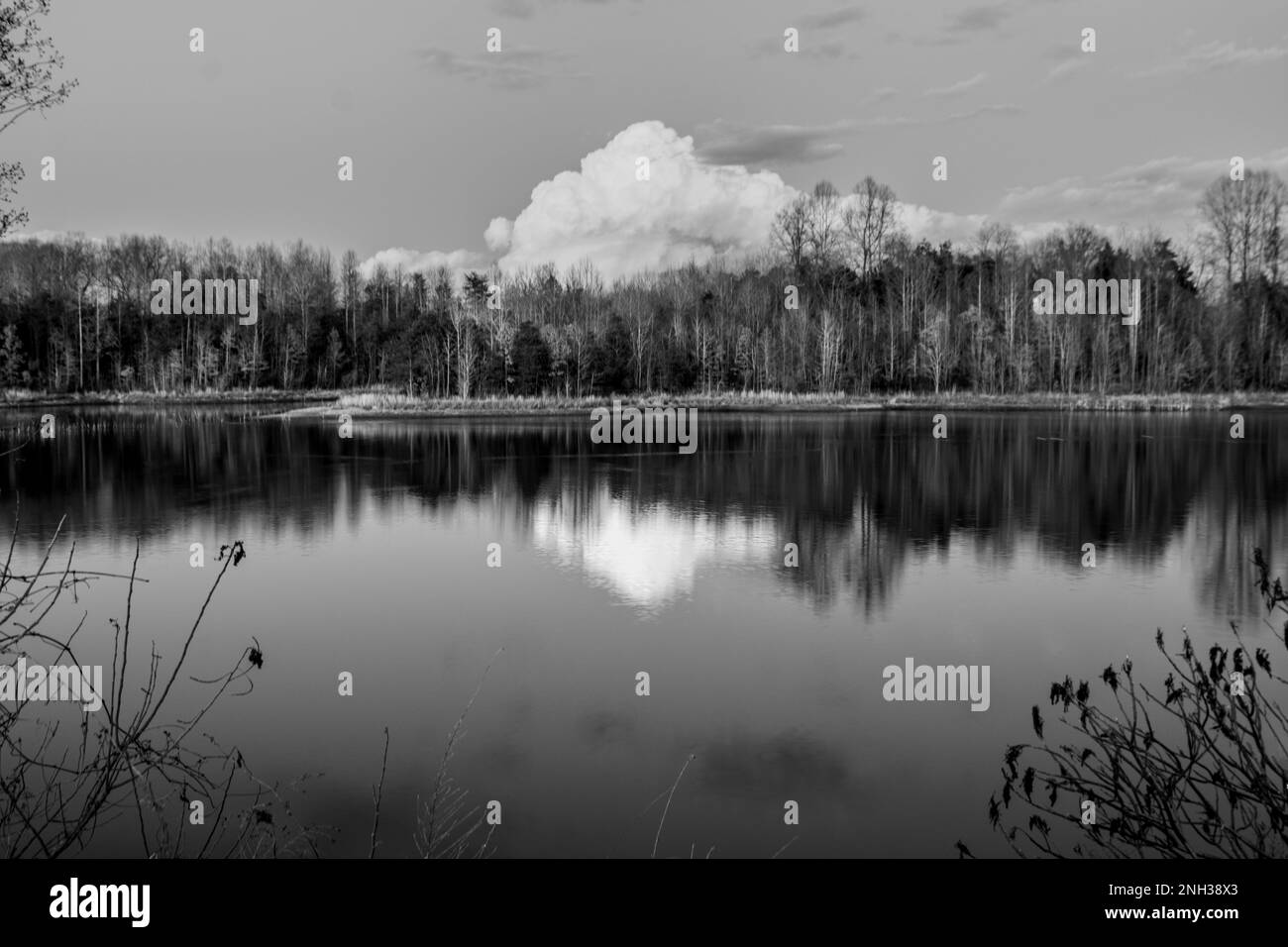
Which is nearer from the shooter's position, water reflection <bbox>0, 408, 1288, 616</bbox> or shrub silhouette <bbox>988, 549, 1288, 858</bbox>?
shrub silhouette <bbox>988, 549, 1288, 858</bbox>

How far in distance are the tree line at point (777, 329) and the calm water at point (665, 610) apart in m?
25.2

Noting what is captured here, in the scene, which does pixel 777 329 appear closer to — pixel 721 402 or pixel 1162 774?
pixel 721 402

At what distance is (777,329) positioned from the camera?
2287 inches

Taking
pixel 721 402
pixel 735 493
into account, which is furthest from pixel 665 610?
pixel 721 402

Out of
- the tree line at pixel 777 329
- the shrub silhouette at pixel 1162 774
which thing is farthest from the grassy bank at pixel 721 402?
the shrub silhouette at pixel 1162 774

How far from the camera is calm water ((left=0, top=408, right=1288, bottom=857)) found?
6.76 m

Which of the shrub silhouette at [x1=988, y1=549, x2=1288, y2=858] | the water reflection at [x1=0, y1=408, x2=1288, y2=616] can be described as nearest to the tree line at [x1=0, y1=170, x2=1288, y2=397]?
the water reflection at [x1=0, y1=408, x2=1288, y2=616]

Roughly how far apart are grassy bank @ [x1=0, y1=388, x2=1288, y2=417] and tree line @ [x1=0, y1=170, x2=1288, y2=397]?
1.58 m

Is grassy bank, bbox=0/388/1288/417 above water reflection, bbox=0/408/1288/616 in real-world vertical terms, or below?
above

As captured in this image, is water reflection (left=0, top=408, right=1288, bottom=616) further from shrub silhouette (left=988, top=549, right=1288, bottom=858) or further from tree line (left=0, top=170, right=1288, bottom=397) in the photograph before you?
tree line (left=0, top=170, right=1288, bottom=397)

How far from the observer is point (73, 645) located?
9922mm
